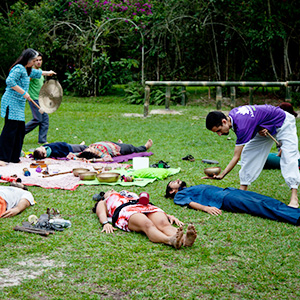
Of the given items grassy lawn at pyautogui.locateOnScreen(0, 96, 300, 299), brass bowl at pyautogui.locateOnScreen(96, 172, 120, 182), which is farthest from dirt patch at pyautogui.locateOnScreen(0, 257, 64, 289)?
brass bowl at pyautogui.locateOnScreen(96, 172, 120, 182)

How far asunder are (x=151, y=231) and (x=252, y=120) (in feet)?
5.37

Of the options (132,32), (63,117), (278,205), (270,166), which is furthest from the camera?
(132,32)

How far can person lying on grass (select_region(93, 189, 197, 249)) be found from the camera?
11.7 ft

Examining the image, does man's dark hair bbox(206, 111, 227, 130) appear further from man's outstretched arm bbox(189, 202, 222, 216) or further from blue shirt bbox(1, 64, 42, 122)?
blue shirt bbox(1, 64, 42, 122)

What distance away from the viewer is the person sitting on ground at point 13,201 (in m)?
4.41

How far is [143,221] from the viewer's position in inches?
153

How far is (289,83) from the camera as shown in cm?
1199

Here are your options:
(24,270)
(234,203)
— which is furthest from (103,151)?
(24,270)

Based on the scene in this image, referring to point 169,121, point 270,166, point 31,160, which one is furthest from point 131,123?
point 270,166

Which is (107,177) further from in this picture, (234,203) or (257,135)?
(257,135)

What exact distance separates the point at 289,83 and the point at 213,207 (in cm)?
846

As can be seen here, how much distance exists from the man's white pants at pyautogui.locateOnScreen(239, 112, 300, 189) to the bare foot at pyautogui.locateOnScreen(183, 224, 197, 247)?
159 cm

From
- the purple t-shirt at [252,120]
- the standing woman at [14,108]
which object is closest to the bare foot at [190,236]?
the purple t-shirt at [252,120]

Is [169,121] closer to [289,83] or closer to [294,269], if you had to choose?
[289,83]
